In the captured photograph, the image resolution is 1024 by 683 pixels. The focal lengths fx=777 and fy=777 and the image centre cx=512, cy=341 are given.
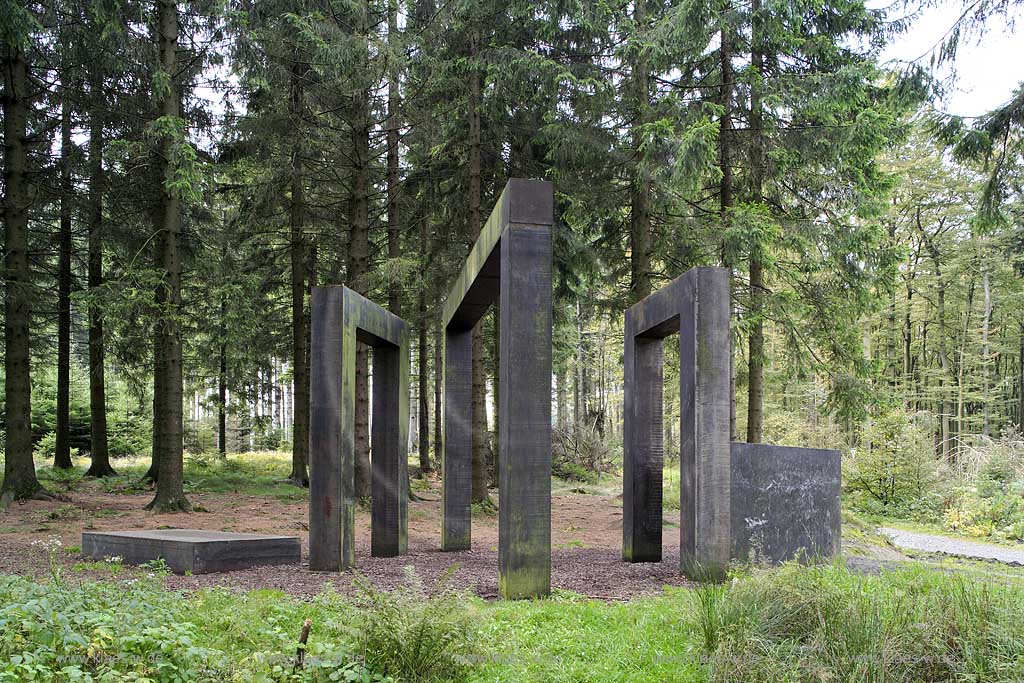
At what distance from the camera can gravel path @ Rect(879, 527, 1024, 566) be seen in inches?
435

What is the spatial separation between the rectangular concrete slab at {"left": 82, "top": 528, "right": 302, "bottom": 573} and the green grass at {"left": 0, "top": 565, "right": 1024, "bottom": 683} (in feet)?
7.45

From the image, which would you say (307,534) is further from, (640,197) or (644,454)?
(640,197)

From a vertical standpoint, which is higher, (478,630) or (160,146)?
(160,146)

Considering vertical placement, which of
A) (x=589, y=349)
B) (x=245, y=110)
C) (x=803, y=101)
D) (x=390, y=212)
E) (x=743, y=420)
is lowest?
(x=743, y=420)

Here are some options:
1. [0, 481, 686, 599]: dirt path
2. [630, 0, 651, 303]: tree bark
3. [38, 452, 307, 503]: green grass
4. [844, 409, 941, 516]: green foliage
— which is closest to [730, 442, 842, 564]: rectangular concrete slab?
[0, 481, 686, 599]: dirt path

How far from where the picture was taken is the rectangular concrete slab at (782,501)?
7277mm

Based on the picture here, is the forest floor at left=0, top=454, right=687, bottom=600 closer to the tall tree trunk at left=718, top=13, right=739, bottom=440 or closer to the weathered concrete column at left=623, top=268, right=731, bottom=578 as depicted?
the weathered concrete column at left=623, top=268, right=731, bottom=578

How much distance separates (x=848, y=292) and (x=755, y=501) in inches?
305

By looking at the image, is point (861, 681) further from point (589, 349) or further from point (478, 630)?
point (589, 349)

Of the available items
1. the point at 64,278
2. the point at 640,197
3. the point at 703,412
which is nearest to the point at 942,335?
the point at 640,197

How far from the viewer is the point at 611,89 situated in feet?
39.3

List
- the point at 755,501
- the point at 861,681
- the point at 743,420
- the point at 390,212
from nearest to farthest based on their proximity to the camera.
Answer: the point at 861,681 < the point at 755,501 < the point at 390,212 < the point at 743,420

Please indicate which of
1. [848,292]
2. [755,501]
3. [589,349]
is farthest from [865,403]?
[589,349]

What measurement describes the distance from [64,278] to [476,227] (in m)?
9.11
